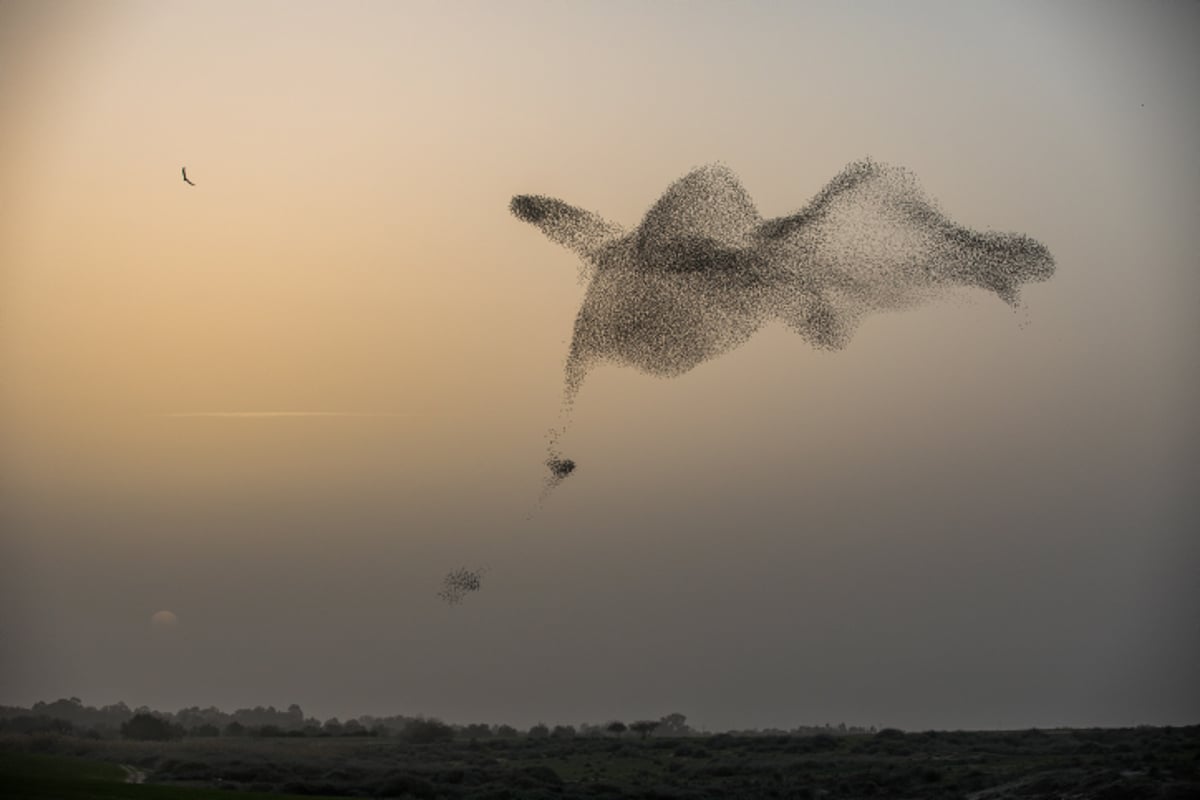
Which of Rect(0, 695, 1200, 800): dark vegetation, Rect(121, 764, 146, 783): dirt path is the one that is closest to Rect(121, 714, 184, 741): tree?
Rect(0, 695, 1200, 800): dark vegetation

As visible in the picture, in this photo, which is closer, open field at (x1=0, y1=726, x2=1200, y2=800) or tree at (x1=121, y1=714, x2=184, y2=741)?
open field at (x1=0, y1=726, x2=1200, y2=800)

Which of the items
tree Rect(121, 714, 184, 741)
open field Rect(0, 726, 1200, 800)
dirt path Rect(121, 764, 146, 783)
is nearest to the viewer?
open field Rect(0, 726, 1200, 800)

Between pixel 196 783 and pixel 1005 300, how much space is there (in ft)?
136

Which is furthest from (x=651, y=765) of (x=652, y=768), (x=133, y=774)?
(x=133, y=774)

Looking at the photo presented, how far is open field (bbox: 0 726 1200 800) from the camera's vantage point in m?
57.2

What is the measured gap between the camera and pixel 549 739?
332 feet

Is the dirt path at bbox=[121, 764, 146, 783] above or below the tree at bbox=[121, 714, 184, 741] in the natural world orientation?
below

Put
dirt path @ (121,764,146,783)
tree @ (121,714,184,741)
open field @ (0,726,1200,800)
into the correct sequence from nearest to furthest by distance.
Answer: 1. open field @ (0,726,1200,800)
2. dirt path @ (121,764,146,783)
3. tree @ (121,714,184,741)

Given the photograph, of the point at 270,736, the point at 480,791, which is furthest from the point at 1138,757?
the point at 270,736

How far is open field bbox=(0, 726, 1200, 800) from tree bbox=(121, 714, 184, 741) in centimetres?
523

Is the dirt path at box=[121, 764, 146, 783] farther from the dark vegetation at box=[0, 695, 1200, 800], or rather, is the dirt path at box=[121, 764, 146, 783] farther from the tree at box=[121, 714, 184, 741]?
the tree at box=[121, 714, 184, 741]

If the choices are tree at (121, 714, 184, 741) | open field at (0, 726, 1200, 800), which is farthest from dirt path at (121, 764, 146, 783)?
tree at (121, 714, 184, 741)

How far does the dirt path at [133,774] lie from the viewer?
6080 cm

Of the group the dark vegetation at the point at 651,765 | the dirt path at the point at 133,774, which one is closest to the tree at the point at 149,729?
the dark vegetation at the point at 651,765
